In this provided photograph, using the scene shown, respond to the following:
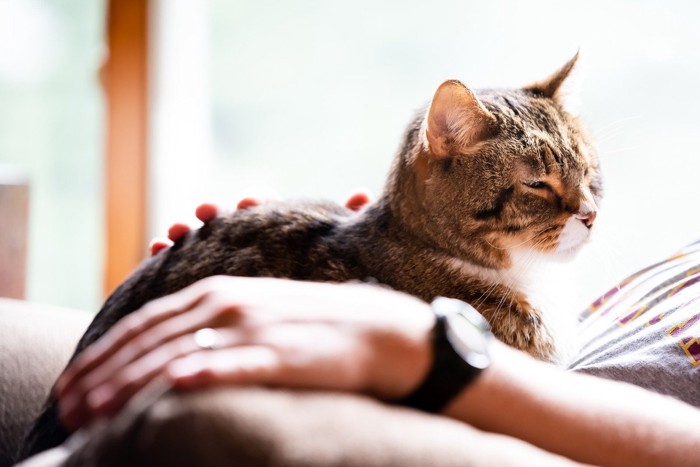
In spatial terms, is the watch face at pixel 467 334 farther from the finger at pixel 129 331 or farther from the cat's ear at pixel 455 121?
the cat's ear at pixel 455 121

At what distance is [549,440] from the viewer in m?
0.62

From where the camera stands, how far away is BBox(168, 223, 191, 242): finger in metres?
1.12

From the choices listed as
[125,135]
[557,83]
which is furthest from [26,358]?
[125,135]

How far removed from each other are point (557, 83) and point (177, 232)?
70 centimetres

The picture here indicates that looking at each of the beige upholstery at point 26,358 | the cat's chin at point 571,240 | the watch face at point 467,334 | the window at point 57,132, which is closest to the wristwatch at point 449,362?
the watch face at point 467,334

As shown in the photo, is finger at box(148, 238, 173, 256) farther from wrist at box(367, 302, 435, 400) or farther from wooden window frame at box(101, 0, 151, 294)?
wooden window frame at box(101, 0, 151, 294)

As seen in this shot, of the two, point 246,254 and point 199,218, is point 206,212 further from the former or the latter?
point 246,254

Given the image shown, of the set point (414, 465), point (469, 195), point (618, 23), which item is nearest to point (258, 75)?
point (618, 23)

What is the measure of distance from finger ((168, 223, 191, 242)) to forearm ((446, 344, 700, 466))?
0.62 metres

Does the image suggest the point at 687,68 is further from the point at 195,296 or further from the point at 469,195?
the point at 195,296

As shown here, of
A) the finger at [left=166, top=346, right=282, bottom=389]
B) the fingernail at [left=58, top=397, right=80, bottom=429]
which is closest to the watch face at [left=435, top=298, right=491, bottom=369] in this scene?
the finger at [left=166, top=346, right=282, bottom=389]

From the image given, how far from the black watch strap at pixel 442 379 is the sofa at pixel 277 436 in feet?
0.10

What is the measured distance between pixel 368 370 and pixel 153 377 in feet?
0.53

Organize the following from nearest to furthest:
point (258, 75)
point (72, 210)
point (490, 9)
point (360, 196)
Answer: point (360, 196) → point (490, 9) → point (258, 75) → point (72, 210)
